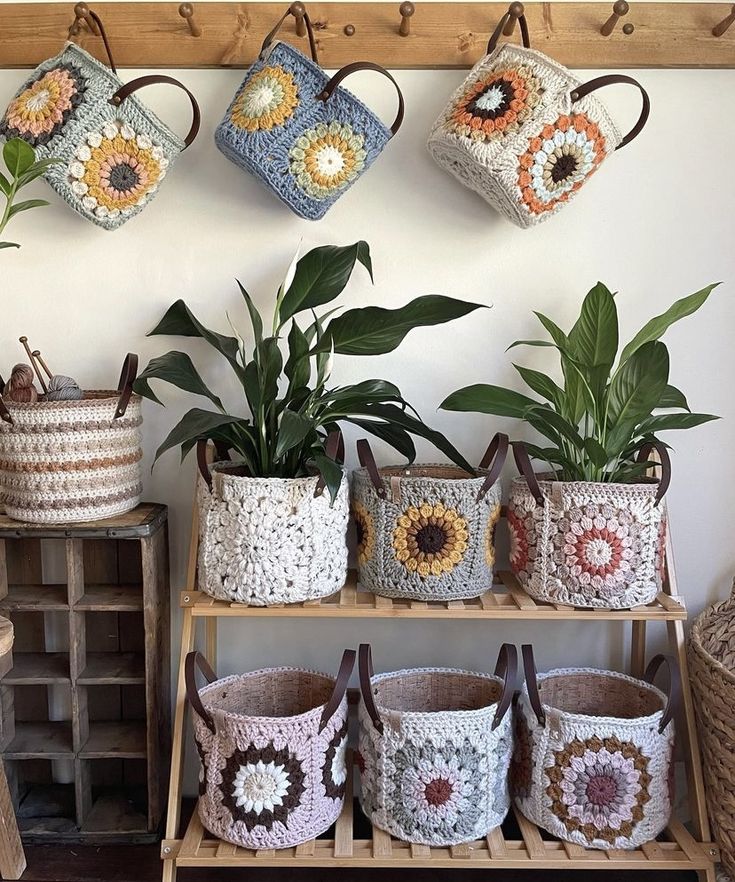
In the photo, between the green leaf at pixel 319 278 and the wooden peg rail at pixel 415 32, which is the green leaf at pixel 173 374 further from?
the wooden peg rail at pixel 415 32

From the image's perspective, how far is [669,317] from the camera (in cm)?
117

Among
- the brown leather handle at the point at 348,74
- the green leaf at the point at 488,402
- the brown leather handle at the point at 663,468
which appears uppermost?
the brown leather handle at the point at 348,74

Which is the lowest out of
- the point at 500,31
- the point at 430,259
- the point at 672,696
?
the point at 672,696

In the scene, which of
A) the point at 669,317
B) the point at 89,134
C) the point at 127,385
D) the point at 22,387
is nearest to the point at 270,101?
the point at 89,134

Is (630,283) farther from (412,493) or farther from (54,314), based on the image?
(54,314)

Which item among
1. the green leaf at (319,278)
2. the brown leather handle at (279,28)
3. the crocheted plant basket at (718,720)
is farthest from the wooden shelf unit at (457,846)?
the brown leather handle at (279,28)

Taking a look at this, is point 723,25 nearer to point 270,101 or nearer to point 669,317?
point 669,317

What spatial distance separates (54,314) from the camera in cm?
137

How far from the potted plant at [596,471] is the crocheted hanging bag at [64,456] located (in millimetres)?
544

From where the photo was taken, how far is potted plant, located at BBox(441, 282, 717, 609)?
1.13 metres

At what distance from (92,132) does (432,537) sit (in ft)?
2.79

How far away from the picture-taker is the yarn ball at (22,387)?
1207 millimetres

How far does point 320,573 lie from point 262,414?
0.86 ft

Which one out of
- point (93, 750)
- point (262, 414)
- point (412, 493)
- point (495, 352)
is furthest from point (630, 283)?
point (93, 750)
